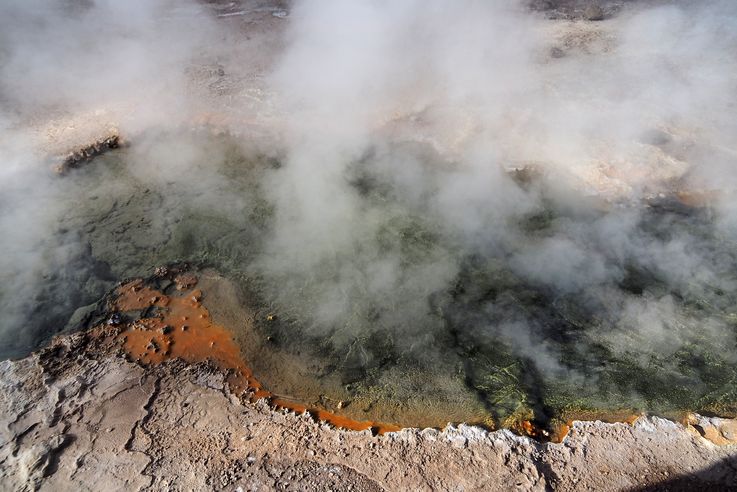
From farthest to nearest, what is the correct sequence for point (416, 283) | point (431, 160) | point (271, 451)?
point (431, 160) < point (416, 283) < point (271, 451)

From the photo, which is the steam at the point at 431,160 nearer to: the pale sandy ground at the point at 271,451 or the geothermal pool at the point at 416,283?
the geothermal pool at the point at 416,283

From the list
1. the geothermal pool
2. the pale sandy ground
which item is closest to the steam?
the geothermal pool

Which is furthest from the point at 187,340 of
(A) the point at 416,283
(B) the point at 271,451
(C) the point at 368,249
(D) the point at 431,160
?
(D) the point at 431,160

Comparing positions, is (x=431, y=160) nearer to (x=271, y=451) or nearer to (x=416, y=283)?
(x=416, y=283)

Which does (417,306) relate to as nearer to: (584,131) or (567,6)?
(584,131)

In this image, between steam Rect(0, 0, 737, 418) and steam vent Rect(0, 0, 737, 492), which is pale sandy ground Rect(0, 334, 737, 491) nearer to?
steam vent Rect(0, 0, 737, 492)

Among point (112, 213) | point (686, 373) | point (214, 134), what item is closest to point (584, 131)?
point (686, 373)
